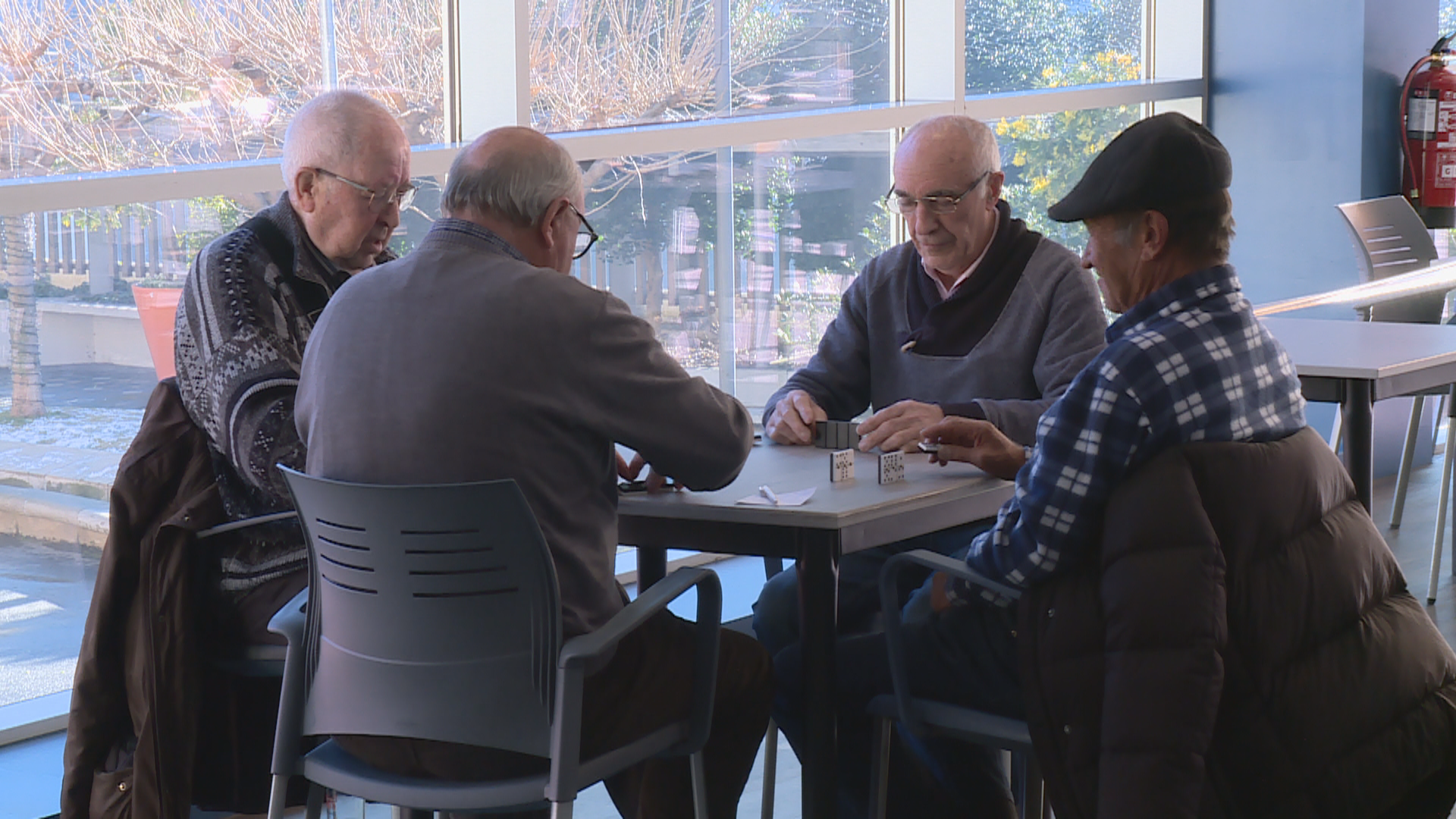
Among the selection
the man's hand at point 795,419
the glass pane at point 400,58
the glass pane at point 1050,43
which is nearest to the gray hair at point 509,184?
the man's hand at point 795,419

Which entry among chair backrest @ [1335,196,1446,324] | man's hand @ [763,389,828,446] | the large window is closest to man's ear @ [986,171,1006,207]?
man's hand @ [763,389,828,446]

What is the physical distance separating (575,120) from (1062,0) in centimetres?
279

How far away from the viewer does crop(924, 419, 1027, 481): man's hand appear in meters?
2.21

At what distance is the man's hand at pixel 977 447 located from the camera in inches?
87.1

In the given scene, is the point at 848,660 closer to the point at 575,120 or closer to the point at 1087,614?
the point at 1087,614

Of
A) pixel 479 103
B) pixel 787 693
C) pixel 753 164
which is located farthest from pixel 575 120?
pixel 787 693

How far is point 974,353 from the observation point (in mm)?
2727

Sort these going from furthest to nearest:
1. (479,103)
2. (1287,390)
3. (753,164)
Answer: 1. (753,164)
2. (479,103)
3. (1287,390)

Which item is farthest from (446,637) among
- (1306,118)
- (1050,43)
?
(1306,118)

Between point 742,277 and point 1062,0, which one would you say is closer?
point 742,277

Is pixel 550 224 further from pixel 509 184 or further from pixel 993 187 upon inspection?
pixel 993 187

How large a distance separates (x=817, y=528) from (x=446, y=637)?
1.76 feet

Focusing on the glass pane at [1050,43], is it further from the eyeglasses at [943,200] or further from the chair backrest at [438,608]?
the chair backrest at [438,608]

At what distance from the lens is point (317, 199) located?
2.45 m
